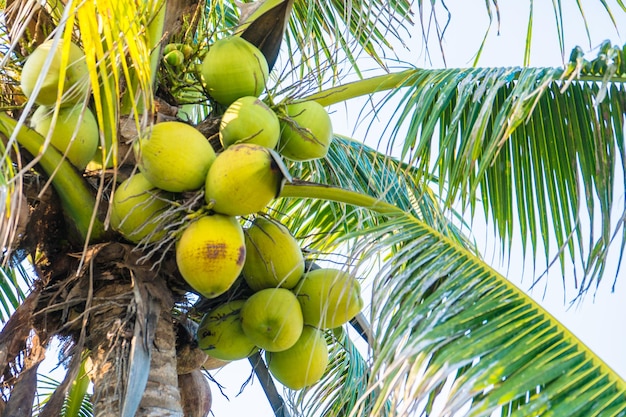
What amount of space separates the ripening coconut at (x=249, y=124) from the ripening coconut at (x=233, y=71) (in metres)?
0.13

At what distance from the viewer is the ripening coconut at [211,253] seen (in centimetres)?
204

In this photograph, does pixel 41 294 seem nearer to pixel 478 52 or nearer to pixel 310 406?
pixel 310 406

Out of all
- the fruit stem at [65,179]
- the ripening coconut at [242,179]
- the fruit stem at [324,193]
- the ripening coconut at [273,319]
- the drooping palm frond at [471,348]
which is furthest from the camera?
the fruit stem at [324,193]

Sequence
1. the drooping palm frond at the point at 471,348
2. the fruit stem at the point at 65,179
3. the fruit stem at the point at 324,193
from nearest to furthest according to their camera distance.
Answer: the drooping palm frond at the point at 471,348 < the fruit stem at the point at 65,179 < the fruit stem at the point at 324,193

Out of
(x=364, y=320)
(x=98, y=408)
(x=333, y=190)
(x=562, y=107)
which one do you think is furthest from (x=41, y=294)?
(x=562, y=107)

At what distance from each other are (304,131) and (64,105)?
0.65 m

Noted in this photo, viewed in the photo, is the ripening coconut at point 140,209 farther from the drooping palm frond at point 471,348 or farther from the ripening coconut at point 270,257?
the drooping palm frond at point 471,348

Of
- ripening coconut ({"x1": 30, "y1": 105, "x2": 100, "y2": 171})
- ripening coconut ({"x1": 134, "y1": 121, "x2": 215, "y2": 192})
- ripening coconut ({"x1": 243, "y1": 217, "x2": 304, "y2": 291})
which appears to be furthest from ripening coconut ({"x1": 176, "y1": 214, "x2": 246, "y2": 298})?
ripening coconut ({"x1": 30, "y1": 105, "x2": 100, "y2": 171})

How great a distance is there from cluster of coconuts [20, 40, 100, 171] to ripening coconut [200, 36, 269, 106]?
364 millimetres

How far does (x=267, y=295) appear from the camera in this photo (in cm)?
229

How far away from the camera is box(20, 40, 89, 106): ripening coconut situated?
2.15m

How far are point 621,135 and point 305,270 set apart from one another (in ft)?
3.23

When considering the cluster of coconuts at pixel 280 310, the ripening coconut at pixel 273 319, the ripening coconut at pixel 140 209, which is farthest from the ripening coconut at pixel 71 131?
the ripening coconut at pixel 273 319

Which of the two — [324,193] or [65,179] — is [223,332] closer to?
[324,193]
